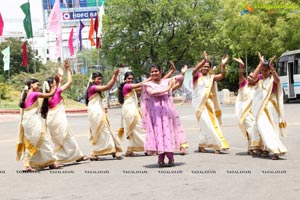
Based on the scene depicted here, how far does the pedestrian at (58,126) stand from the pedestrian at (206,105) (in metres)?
2.49

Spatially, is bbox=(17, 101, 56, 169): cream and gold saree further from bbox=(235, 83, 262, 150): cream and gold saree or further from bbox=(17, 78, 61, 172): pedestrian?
bbox=(235, 83, 262, 150): cream and gold saree

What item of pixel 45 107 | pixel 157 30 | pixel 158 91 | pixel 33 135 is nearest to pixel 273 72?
pixel 158 91

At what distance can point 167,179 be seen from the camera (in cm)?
739

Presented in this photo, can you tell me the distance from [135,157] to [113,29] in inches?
→ 1504

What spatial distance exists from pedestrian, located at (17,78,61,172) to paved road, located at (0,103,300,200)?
0.75ft

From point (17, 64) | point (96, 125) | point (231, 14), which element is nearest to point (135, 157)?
point (96, 125)

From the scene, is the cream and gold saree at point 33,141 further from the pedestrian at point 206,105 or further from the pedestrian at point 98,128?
the pedestrian at point 206,105

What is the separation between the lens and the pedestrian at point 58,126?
9445mm

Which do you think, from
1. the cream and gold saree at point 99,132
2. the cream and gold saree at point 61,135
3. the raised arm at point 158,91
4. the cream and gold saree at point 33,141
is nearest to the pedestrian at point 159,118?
the raised arm at point 158,91

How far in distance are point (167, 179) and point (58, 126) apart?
2.81m

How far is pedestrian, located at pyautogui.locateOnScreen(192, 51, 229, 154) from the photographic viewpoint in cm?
1038

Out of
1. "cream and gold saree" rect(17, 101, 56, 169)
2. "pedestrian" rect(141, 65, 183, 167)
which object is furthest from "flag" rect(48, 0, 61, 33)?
"pedestrian" rect(141, 65, 183, 167)

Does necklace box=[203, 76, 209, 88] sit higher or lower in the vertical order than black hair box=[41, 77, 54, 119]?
higher

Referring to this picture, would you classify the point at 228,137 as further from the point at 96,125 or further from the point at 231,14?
the point at 231,14
